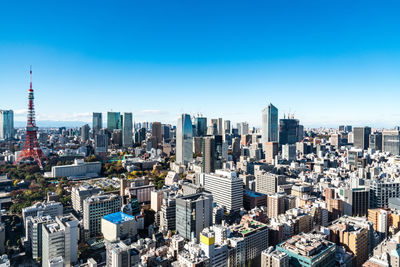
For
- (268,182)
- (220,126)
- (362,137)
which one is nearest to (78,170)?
(268,182)

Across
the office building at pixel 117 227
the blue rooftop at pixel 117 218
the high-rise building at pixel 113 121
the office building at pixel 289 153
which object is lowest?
the office building at pixel 117 227

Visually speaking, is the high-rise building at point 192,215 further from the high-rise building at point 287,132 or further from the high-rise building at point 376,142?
the high-rise building at point 376,142

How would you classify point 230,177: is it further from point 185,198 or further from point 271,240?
point 271,240

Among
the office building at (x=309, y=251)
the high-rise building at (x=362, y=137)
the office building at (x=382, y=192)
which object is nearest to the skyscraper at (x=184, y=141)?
the office building at (x=382, y=192)

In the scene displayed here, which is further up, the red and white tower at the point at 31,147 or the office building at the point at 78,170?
the red and white tower at the point at 31,147

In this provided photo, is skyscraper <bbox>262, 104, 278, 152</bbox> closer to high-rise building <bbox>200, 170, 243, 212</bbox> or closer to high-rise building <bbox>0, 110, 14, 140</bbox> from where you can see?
high-rise building <bbox>200, 170, 243, 212</bbox>

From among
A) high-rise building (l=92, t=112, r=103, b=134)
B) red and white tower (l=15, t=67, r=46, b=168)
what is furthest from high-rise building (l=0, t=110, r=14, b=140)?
red and white tower (l=15, t=67, r=46, b=168)

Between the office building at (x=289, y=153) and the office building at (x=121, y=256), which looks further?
the office building at (x=289, y=153)
